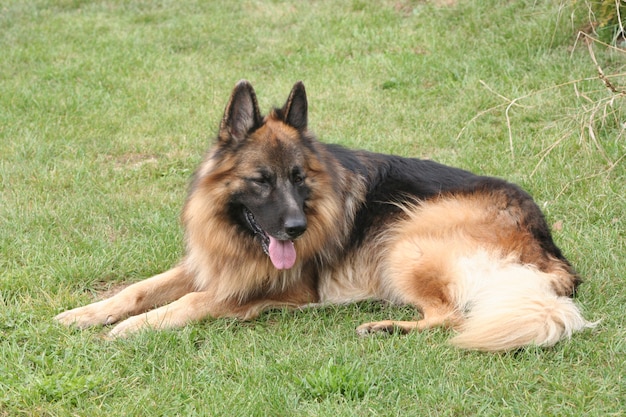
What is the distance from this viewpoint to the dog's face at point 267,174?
4.27 m

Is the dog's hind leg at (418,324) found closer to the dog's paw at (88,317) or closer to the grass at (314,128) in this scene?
the grass at (314,128)

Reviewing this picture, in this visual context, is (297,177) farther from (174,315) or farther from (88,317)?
(88,317)

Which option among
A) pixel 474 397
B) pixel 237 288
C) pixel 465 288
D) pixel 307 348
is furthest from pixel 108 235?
pixel 474 397

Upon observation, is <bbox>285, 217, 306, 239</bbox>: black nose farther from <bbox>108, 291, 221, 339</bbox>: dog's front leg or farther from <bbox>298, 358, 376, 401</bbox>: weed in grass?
<bbox>298, 358, 376, 401</bbox>: weed in grass

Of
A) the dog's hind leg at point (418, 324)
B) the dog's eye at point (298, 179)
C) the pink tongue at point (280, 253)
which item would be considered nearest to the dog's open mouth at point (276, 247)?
the pink tongue at point (280, 253)

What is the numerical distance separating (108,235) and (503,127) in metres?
4.10

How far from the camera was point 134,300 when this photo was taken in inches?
181

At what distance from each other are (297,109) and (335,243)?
916mm

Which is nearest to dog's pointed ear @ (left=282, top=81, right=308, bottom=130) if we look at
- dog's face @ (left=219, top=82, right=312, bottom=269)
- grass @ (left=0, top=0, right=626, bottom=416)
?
dog's face @ (left=219, top=82, right=312, bottom=269)

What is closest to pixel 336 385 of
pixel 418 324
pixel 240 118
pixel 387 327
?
pixel 387 327

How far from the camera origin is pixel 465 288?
434 cm

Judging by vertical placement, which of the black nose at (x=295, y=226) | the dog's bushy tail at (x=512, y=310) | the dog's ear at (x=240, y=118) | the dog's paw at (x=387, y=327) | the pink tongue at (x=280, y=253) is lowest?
the dog's paw at (x=387, y=327)

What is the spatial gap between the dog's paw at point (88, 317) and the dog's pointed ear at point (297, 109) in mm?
1630

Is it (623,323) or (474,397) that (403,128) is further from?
(474,397)
